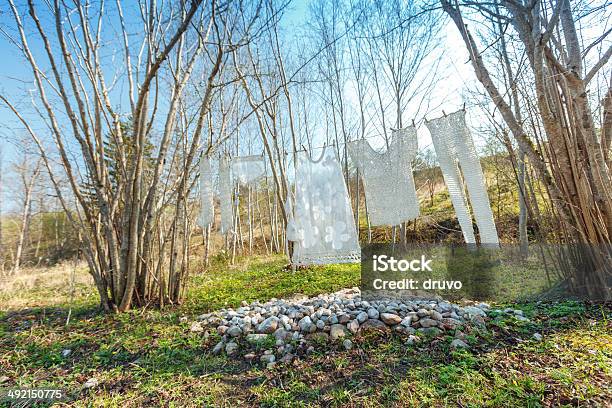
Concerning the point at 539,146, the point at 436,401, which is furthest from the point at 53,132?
the point at 539,146

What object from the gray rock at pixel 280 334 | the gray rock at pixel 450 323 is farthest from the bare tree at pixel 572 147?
the gray rock at pixel 280 334

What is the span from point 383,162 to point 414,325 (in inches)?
63.7

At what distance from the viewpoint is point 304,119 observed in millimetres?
7191

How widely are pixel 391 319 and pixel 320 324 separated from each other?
21.1 inches

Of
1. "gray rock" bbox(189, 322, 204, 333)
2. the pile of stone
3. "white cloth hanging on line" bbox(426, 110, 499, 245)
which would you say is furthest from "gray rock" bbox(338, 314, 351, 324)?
"white cloth hanging on line" bbox(426, 110, 499, 245)

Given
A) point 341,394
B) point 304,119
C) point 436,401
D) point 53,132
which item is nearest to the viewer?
point 436,401

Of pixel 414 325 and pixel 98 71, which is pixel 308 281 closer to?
pixel 414 325

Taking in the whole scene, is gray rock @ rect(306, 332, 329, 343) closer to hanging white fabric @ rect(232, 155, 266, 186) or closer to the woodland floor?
the woodland floor

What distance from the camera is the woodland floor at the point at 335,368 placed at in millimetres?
1387

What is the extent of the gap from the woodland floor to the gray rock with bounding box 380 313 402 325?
0.44ft

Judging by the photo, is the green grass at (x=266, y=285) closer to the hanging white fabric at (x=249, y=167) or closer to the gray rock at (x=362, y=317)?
the gray rock at (x=362, y=317)

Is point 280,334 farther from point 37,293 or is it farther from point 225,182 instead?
point 37,293

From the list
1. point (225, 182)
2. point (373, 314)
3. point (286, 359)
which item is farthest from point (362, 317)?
point (225, 182)

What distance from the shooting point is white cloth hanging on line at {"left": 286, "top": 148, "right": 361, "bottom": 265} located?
119 inches
